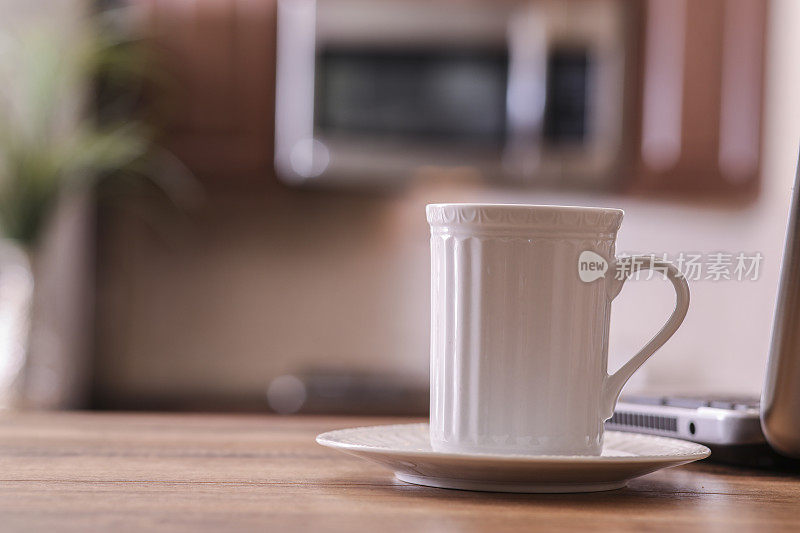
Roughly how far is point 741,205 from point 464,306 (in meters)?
2.46

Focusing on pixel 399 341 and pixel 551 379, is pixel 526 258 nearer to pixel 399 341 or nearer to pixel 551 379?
pixel 551 379

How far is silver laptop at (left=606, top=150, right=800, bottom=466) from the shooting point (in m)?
0.61

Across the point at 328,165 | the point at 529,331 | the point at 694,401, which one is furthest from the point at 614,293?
the point at 328,165

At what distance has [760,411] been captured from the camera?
2.13ft

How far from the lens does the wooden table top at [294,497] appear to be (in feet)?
1.56

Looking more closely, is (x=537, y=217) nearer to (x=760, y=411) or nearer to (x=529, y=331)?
(x=529, y=331)

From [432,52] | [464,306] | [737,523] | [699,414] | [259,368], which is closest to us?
[737,523]

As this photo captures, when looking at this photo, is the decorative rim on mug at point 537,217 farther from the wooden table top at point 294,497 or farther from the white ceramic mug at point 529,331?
the wooden table top at point 294,497

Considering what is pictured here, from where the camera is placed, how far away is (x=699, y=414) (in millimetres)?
728

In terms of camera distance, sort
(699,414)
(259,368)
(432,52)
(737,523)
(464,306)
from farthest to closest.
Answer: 1. (259,368)
2. (432,52)
3. (699,414)
4. (464,306)
5. (737,523)

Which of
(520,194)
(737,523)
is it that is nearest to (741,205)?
(520,194)

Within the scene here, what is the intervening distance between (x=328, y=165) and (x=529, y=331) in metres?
1.91

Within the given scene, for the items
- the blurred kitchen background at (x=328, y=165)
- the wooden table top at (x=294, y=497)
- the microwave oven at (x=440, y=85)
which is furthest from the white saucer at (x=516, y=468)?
the microwave oven at (x=440, y=85)

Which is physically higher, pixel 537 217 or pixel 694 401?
pixel 537 217
